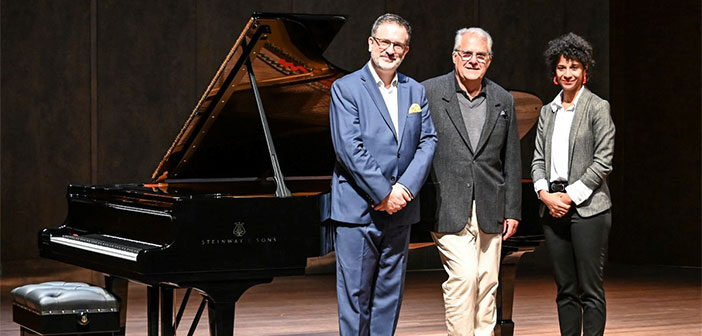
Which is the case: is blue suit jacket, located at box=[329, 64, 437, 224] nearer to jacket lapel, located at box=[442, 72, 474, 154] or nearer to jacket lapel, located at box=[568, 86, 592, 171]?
jacket lapel, located at box=[442, 72, 474, 154]

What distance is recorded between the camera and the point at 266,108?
4.73 m

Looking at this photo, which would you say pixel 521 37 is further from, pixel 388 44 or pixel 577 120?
pixel 388 44

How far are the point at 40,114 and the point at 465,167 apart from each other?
4866 millimetres

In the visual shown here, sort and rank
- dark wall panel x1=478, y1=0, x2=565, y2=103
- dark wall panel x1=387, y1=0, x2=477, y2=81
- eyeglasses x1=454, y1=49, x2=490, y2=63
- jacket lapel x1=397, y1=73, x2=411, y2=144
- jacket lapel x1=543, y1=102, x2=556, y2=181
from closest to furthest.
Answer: jacket lapel x1=397, y1=73, x2=411, y2=144, eyeglasses x1=454, y1=49, x2=490, y2=63, jacket lapel x1=543, y1=102, x2=556, y2=181, dark wall panel x1=387, y1=0, x2=477, y2=81, dark wall panel x1=478, y1=0, x2=565, y2=103

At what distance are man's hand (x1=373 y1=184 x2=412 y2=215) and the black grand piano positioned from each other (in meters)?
0.31

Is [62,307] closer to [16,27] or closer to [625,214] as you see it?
[16,27]

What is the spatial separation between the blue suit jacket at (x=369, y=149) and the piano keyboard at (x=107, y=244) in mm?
749

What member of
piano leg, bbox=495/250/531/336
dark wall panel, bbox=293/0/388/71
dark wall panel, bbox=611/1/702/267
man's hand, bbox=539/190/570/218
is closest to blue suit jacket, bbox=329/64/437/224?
man's hand, bbox=539/190/570/218

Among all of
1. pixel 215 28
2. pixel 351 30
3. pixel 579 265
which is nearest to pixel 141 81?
pixel 215 28

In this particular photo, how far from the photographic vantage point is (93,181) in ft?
27.1

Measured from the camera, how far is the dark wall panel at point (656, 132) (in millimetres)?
8977

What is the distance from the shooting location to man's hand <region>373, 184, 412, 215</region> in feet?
12.7

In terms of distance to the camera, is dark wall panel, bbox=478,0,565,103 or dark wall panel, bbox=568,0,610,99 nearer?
dark wall panel, bbox=478,0,565,103

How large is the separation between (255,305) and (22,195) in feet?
7.52
